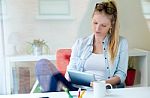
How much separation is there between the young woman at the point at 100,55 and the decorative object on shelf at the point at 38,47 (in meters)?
0.14

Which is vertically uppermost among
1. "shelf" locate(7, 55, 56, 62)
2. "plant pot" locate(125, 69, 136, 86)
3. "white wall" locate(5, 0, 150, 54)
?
"white wall" locate(5, 0, 150, 54)

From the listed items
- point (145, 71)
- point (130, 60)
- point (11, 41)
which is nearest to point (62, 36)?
point (11, 41)

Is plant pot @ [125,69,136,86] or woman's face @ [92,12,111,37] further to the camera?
plant pot @ [125,69,136,86]

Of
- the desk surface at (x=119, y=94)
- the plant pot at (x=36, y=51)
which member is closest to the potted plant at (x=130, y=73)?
the desk surface at (x=119, y=94)

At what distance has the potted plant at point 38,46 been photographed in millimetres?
2145

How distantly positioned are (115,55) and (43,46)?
0.59 metres

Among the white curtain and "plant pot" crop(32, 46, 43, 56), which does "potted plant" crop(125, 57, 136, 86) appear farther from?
the white curtain

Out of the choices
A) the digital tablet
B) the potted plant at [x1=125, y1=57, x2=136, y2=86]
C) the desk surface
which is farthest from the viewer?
the potted plant at [x1=125, y1=57, x2=136, y2=86]

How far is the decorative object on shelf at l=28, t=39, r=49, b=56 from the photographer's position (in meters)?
2.14

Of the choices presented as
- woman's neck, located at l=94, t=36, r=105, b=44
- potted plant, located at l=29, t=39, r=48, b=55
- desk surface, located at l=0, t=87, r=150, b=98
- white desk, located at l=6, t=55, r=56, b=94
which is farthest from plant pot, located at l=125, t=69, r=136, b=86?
potted plant, located at l=29, t=39, r=48, b=55

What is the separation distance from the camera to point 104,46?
2.12 metres

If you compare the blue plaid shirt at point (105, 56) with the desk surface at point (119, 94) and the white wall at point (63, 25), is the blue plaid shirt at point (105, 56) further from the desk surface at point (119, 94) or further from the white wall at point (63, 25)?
the desk surface at point (119, 94)

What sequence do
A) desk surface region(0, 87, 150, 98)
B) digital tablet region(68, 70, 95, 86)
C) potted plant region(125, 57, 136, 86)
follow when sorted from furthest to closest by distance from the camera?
1. potted plant region(125, 57, 136, 86)
2. digital tablet region(68, 70, 95, 86)
3. desk surface region(0, 87, 150, 98)

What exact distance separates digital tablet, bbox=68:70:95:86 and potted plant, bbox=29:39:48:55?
0.30m
